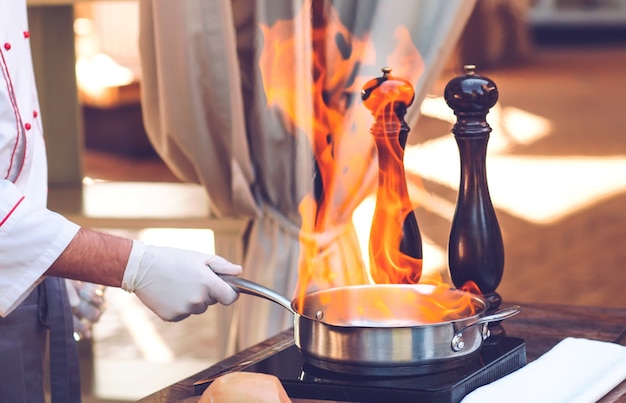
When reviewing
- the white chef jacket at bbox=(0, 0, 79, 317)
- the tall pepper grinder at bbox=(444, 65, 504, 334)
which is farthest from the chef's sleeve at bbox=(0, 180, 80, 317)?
the tall pepper grinder at bbox=(444, 65, 504, 334)

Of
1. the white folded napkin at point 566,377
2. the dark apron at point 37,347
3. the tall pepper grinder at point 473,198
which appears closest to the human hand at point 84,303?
the dark apron at point 37,347

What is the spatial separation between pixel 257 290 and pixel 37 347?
21.0 inches

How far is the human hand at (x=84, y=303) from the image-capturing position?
160 centimetres

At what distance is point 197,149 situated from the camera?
2.07 m

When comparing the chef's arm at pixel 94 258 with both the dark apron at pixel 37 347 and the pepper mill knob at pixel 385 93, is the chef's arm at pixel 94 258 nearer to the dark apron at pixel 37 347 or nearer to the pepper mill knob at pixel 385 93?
the dark apron at pixel 37 347

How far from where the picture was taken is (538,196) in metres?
5.91

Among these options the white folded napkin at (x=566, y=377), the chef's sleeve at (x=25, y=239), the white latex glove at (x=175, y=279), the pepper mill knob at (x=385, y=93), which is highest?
the pepper mill knob at (x=385, y=93)

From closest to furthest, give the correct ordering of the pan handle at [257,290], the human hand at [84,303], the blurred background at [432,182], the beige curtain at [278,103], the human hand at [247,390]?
the human hand at [247,390] → the pan handle at [257,290] → the human hand at [84,303] → the beige curtain at [278,103] → the blurred background at [432,182]

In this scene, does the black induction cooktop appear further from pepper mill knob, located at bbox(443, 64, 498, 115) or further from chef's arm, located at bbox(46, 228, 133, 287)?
pepper mill knob, located at bbox(443, 64, 498, 115)

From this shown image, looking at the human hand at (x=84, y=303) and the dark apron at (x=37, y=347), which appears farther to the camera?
the human hand at (x=84, y=303)

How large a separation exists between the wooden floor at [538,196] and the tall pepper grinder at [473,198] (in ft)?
1.33

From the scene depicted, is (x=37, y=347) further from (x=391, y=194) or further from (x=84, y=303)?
(x=391, y=194)

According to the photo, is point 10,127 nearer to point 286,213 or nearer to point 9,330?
point 9,330

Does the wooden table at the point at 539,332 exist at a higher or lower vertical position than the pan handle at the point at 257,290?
lower
